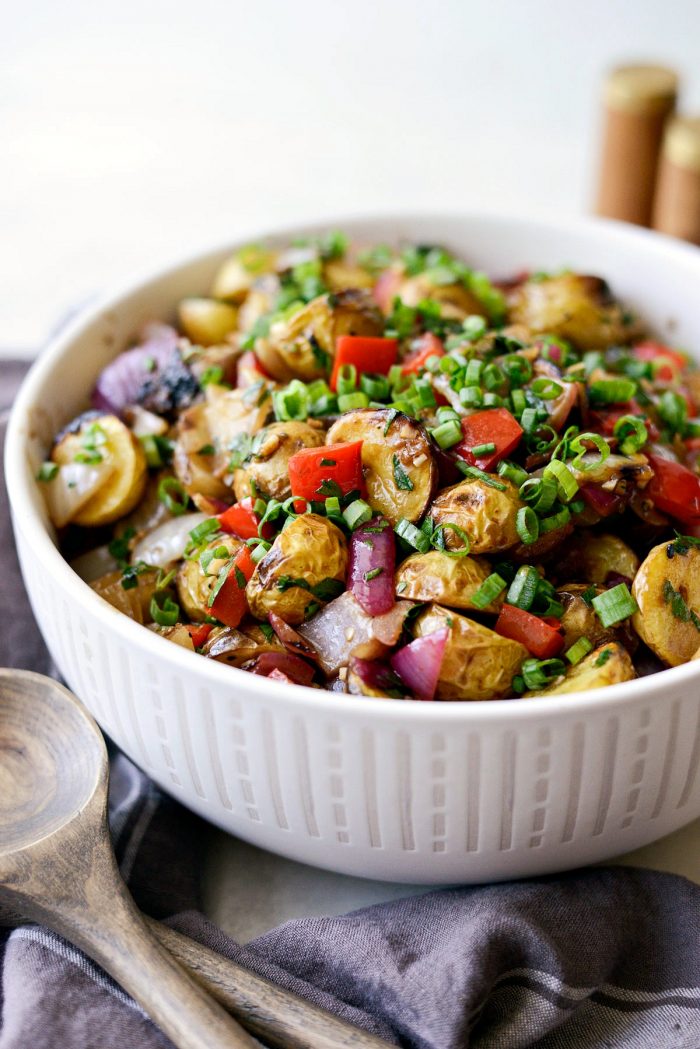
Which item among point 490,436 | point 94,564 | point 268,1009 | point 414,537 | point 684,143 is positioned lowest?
point 268,1009

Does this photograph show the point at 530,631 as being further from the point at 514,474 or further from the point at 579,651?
the point at 514,474

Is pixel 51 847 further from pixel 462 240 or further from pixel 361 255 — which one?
pixel 462 240

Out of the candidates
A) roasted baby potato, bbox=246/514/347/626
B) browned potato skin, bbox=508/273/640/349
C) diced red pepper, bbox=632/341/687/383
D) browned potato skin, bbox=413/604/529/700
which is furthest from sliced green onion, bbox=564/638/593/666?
browned potato skin, bbox=508/273/640/349

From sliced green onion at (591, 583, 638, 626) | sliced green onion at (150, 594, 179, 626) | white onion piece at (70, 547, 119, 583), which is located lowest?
white onion piece at (70, 547, 119, 583)

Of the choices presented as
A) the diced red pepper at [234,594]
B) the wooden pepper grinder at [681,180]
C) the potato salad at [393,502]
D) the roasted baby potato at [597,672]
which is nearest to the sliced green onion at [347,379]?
the potato salad at [393,502]

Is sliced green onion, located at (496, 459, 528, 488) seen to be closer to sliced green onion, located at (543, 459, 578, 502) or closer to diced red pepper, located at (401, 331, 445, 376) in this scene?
sliced green onion, located at (543, 459, 578, 502)

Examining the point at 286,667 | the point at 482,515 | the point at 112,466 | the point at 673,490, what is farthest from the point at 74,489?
the point at 673,490
